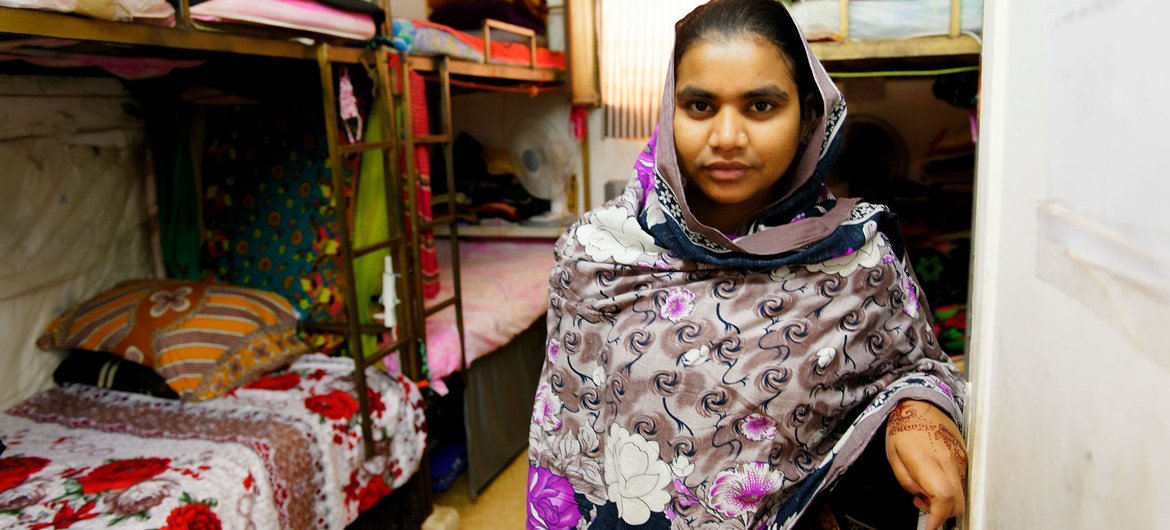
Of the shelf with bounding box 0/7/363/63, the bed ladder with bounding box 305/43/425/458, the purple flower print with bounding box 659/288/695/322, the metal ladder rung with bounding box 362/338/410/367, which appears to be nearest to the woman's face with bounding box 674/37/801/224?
the purple flower print with bounding box 659/288/695/322

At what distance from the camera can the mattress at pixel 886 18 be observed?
7.20 ft

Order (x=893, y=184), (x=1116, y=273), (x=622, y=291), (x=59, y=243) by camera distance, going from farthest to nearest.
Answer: (x=893, y=184) < (x=59, y=243) < (x=622, y=291) < (x=1116, y=273)

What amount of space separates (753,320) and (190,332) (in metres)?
2.23

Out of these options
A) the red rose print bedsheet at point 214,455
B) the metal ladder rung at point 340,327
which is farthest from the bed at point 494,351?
the red rose print bedsheet at point 214,455

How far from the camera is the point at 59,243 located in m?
2.86

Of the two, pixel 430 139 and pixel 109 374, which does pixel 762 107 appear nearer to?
pixel 430 139

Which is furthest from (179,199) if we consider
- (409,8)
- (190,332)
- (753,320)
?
(753,320)

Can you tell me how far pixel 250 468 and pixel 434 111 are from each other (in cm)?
292

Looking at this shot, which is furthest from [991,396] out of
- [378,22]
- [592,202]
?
[592,202]

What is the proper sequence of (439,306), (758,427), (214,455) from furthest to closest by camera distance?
(439,306) < (214,455) < (758,427)

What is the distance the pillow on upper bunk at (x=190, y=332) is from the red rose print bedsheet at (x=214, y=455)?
3.0 inches

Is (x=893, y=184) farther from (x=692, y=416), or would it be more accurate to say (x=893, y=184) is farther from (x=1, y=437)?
(x=1, y=437)

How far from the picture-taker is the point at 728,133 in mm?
1090

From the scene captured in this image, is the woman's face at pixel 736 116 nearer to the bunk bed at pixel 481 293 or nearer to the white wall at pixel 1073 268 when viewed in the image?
the white wall at pixel 1073 268
